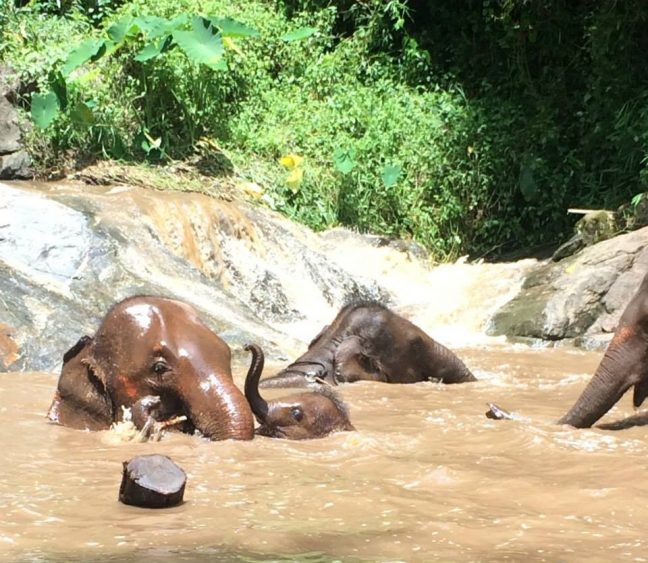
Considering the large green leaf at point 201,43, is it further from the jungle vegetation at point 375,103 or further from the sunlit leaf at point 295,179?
the sunlit leaf at point 295,179

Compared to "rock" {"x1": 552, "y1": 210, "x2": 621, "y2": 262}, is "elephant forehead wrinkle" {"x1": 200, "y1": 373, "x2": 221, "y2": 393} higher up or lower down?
higher up

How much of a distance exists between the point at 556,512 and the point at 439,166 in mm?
13893

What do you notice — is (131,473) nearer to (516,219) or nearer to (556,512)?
(556,512)

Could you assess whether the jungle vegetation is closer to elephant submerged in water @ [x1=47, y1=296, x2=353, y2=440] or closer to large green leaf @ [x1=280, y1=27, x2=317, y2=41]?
large green leaf @ [x1=280, y1=27, x2=317, y2=41]

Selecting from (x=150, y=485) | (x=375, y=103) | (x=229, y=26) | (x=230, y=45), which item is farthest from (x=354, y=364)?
(x=375, y=103)

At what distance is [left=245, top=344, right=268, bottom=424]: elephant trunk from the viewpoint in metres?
6.44

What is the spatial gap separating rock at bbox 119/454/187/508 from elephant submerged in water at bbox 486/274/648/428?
3.13 m

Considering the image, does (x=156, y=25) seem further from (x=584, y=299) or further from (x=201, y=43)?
(x=584, y=299)

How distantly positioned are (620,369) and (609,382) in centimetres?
10

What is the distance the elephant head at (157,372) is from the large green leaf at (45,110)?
9.91 meters

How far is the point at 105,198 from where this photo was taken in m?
14.4

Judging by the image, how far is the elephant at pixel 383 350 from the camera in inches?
401

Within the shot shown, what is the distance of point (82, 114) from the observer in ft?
54.4

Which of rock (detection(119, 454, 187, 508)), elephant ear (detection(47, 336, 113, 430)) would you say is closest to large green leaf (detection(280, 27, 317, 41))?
elephant ear (detection(47, 336, 113, 430))
